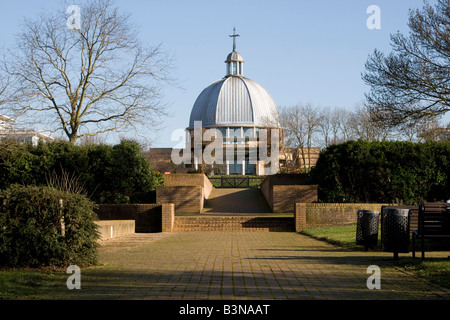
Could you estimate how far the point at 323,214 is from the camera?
22000 mm

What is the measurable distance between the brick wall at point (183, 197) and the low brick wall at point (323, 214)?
7.68 m

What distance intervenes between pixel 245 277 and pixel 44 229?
3.43 meters

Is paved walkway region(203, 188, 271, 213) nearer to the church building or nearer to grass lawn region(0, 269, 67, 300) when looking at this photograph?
grass lawn region(0, 269, 67, 300)

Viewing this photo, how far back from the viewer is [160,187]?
91.6ft

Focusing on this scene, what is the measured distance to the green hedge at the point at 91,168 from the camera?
26.9 metres

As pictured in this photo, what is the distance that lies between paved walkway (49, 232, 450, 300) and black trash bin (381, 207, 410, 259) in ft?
1.01

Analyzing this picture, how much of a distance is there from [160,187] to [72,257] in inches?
724

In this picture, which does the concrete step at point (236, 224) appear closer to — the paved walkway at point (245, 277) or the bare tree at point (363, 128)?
the paved walkway at point (245, 277)

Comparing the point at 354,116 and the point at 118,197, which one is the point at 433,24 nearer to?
the point at 118,197

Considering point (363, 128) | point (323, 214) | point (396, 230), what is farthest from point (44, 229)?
point (363, 128)

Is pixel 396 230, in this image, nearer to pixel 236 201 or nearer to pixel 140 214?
pixel 140 214

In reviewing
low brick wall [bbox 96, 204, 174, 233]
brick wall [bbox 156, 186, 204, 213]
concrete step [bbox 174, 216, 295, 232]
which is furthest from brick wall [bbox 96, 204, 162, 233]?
brick wall [bbox 156, 186, 204, 213]

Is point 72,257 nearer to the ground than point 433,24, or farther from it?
nearer to the ground
